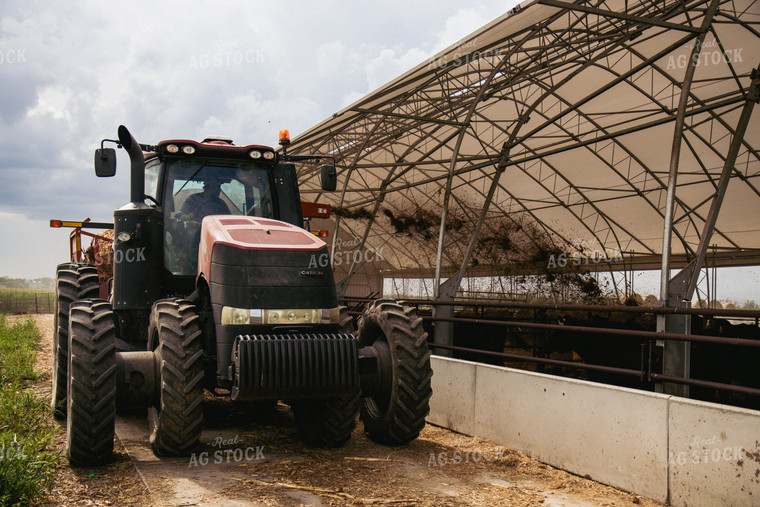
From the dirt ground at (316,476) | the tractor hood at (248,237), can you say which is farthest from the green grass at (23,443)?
the tractor hood at (248,237)

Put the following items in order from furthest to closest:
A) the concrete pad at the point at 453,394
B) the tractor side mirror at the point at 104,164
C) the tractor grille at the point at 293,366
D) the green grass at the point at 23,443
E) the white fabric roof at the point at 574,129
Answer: the white fabric roof at the point at 574,129 < the concrete pad at the point at 453,394 < the tractor side mirror at the point at 104,164 < the tractor grille at the point at 293,366 < the green grass at the point at 23,443

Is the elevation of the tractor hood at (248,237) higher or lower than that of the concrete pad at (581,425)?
higher

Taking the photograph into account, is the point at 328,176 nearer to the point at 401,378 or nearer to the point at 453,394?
the point at 401,378

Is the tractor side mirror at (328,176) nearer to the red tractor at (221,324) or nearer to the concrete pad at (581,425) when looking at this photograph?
the red tractor at (221,324)

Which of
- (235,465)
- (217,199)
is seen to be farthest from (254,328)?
(217,199)

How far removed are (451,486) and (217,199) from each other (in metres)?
3.83

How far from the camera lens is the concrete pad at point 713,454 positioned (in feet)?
15.0

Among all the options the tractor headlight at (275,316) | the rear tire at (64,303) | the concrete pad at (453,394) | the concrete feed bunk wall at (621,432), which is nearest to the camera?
the concrete feed bunk wall at (621,432)

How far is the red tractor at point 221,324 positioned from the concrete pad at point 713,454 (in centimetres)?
225

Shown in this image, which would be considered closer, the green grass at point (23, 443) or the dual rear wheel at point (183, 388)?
the green grass at point (23, 443)

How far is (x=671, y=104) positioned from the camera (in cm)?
1666

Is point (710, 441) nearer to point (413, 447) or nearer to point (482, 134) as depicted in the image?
point (413, 447)

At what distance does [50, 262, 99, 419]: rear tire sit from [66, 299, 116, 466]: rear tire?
5.28 feet

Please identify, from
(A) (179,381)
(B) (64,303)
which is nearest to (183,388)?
(A) (179,381)
